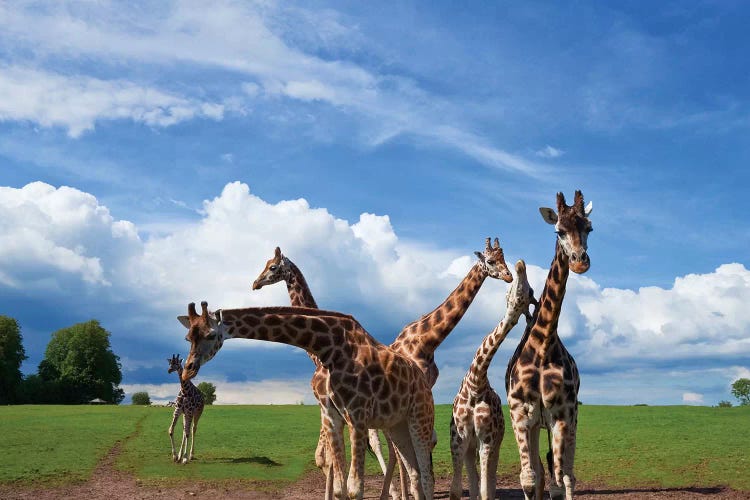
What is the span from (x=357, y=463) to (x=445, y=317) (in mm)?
4718

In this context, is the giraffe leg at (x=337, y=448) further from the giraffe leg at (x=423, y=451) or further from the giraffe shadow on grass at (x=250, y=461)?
the giraffe shadow on grass at (x=250, y=461)

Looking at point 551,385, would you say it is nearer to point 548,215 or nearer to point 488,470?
point 488,470

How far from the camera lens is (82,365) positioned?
266 ft

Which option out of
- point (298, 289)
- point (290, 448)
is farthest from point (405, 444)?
point (290, 448)

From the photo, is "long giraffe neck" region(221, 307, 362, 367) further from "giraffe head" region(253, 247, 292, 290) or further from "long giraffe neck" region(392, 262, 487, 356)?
"giraffe head" region(253, 247, 292, 290)

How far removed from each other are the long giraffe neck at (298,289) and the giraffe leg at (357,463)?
5.96 meters

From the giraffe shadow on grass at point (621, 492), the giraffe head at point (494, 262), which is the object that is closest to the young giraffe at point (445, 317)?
the giraffe head at point (494, 262)

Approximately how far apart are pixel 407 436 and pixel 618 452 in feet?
50.6

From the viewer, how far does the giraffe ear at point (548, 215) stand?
10117 mm

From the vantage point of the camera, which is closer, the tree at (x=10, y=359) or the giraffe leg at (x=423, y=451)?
the giraffe leg at (x=423, y=451)

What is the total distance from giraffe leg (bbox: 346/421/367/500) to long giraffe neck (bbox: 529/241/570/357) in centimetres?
289

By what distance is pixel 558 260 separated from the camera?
10336 mm

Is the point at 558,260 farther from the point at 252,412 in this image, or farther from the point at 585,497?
the point at 252,412

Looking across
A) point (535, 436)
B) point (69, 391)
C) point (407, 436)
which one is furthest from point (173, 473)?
point (69, 391)
